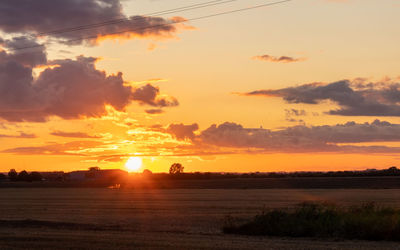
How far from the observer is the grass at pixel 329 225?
27562mm

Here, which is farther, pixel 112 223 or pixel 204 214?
pixel 204 214

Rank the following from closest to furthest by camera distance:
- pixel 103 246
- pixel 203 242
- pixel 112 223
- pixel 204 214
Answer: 1. pixel 103 246
2. pixel 203 242
3. pixel 112 223
4. pixel 204 214

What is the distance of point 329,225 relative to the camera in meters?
Answer: 28.9

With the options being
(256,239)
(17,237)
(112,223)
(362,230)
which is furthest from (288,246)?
(112,223)

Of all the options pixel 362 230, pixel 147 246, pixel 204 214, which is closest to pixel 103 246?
pixel 147 246

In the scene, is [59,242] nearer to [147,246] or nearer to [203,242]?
[147,246]

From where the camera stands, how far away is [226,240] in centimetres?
2705

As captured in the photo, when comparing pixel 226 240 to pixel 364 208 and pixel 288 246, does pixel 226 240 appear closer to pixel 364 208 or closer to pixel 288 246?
pixel 288 246

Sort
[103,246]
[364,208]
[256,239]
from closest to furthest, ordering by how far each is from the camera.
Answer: [103,246] → [256,239] → [364,208]

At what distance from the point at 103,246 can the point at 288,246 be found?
25.6 feet

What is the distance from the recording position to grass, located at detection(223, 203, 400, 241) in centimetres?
2756

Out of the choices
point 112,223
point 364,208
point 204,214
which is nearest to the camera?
point 364,208

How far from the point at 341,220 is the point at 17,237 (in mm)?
16299

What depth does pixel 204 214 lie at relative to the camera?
154ft
